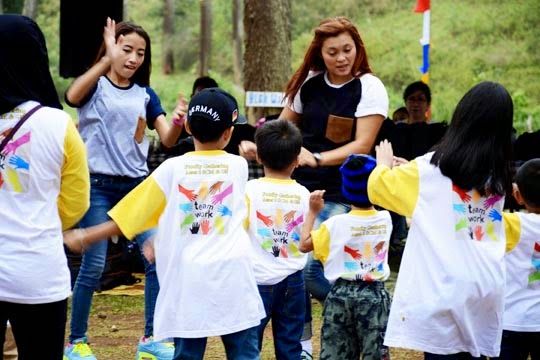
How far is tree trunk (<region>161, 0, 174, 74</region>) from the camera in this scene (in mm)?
39125

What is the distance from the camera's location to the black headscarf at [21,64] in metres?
3.62

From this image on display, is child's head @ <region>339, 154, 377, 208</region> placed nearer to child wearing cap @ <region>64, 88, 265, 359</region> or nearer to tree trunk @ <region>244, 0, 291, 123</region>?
child wearing cap @ <region>64, 88, 265, 359</region>

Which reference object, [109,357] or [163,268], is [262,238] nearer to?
[163,268]

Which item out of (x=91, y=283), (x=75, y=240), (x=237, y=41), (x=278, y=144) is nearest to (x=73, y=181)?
(x=75, y=240)

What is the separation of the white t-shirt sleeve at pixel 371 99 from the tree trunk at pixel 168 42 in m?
34.4

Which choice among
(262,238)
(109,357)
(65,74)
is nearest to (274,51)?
(65,74)

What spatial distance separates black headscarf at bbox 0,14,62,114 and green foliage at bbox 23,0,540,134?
780 inches

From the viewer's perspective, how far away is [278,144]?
16.2 feet

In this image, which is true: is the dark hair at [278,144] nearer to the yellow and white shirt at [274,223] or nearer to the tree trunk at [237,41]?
the yellow and white shirt at [274,223]

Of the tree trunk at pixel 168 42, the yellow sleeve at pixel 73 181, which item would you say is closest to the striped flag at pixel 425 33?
→ the yellow sleeve at pixel 73 181

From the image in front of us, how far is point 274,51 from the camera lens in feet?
36.3

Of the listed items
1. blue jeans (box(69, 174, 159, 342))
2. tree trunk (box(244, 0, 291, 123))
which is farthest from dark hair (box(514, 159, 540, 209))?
tree trunk (box(244, 0, 291, 123))

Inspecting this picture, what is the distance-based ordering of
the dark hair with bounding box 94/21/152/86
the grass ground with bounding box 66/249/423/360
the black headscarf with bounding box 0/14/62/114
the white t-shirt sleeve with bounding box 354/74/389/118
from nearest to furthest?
the black headscarf with bounding box 0/14/62/114, the white t-shirt sleeve with bounding box 354/74/389/118, the dark hair with bounding box 94/21/152/86, the grass ground with bounding box 66/249/423/360

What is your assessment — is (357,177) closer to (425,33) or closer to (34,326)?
(34,326)
